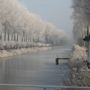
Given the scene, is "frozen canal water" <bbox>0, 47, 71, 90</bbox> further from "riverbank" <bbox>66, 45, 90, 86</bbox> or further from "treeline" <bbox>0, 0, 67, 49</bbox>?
"treeline" <bbox>0, 0, 67, 49</bbox>

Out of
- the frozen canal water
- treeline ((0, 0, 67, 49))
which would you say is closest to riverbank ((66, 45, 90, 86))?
the frozen canal water

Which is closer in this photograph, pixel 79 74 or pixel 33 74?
pixel 79 74

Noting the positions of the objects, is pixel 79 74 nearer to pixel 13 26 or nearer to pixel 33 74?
pixel 33 74

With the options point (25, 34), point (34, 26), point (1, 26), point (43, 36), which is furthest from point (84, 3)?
point (43, 36)

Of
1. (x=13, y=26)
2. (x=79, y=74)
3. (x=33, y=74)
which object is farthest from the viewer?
(x=13, y=26)

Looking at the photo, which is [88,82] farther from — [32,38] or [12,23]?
[32,38]

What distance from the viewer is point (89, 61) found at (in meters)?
31.9

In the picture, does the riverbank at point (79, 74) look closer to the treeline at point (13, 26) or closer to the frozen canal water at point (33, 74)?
the frozen canal water at point (33, 74)

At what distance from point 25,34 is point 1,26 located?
48.2m

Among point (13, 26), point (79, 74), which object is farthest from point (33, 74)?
point (13, 26)

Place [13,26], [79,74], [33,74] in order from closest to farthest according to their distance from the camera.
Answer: [79,74]
[33,74]
[13,26]

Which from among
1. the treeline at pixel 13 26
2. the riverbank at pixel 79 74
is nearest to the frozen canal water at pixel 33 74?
the riverbank at pixel 79 74

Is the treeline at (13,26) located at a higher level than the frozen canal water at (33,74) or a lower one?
higher

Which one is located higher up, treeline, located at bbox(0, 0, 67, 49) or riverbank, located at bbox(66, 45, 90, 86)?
treeline, located at bbox(0, 0, 67, 49)
